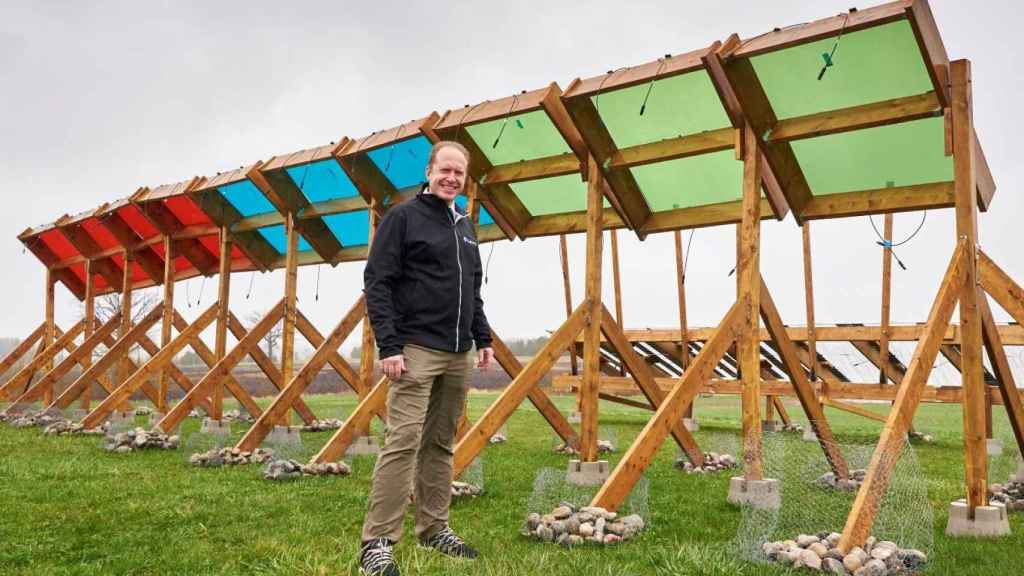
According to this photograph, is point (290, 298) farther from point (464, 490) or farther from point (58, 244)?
point (58, 244)

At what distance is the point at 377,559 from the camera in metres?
3.51

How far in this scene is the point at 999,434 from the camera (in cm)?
1108

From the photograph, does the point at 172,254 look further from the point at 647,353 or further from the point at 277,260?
the point at 647,353

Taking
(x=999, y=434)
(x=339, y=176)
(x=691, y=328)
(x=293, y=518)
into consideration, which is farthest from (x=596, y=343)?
(x=999, y=434)

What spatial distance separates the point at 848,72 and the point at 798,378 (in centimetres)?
236

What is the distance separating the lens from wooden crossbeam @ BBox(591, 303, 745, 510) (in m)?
4.86

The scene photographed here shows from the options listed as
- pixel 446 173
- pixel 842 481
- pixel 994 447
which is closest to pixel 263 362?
pixel 842 481

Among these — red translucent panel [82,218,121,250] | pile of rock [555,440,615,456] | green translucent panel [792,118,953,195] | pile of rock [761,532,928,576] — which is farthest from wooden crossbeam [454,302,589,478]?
red translucent panel [82,218,121,250]

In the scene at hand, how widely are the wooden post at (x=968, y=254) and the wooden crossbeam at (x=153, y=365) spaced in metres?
9.08

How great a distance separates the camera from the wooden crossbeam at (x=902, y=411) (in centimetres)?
402

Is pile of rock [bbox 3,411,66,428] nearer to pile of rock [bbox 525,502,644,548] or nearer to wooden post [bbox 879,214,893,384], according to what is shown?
pile of rock [bbox 525,502,644,548]

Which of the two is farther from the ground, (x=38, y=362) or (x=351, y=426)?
(x=38, y=362)

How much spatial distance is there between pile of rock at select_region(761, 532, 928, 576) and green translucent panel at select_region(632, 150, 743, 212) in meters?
3.63

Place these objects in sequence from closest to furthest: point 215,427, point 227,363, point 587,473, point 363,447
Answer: point 587,473 → point 363,447 → point 227,363 → point 215,427
